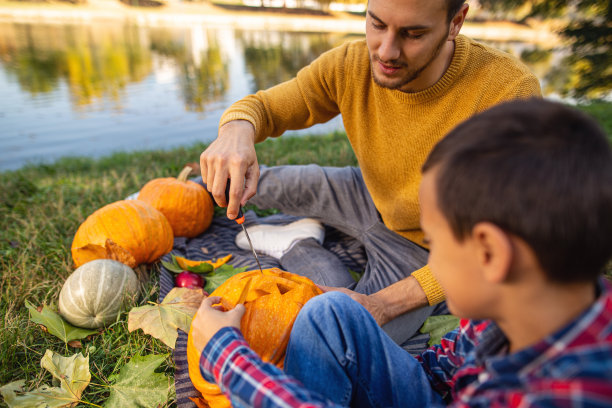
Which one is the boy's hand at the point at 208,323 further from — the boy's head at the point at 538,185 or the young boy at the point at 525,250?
the boy's head at the point at 538,185

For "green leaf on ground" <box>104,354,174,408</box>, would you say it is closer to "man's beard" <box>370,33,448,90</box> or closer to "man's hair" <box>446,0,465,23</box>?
"man's beard" <box>370,33,448,90</box>

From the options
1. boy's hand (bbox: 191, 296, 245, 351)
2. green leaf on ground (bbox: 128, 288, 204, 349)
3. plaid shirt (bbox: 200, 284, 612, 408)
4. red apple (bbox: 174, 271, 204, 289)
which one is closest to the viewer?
plaid shirt (bbox: 200, 284, 612, 408)

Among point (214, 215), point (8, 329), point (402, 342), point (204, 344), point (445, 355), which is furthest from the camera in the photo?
point (214, 215)

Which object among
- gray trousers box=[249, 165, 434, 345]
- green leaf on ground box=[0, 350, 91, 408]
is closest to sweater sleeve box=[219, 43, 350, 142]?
gray trousers box=[249, 165, 434, 345]

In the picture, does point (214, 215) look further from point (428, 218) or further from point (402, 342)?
point (428, 218)

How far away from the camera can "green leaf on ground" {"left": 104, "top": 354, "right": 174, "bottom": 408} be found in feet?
5.59

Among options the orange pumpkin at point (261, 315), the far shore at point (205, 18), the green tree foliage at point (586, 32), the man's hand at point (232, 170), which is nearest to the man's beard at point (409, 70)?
the man's hand at point (232, 170)

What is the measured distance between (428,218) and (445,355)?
1.96 ft

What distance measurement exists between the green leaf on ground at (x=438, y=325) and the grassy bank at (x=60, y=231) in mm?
1241

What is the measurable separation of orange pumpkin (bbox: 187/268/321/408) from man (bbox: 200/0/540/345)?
0.96ft

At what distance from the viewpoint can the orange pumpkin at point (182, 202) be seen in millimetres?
2893

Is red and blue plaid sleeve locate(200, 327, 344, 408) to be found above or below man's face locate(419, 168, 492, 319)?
below

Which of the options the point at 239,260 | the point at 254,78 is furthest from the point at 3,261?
the point at 254,78

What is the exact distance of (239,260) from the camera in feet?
9.05
